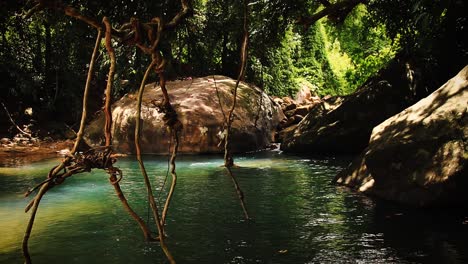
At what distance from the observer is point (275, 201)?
21.1 feet

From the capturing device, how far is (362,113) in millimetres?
10750

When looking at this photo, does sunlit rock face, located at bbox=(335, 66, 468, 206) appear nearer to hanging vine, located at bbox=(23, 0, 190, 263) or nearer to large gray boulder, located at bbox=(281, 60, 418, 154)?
large gray boulder, located at bbox=(281, 60, 418, 154)

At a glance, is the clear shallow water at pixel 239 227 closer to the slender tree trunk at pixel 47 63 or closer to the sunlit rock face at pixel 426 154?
the sunlit rock face at pixel 426 154

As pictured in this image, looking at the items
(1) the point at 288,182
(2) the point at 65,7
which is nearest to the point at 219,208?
(1) the point at 288,182

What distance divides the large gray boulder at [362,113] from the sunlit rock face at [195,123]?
163 cm

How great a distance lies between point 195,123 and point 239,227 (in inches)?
268

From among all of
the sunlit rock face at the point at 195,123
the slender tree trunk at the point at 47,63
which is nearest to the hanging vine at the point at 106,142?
the sunlit rock face at the point at 195,123

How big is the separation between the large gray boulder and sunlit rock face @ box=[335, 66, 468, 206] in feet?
12.9

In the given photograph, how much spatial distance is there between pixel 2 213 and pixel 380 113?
7.73 m

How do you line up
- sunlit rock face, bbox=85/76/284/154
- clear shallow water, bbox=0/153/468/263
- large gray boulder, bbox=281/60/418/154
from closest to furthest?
clear shallow water, bbox=0/153/468/263
large gray boulder, bbox=281/60/418/154
sunlit rock face, bbox=85/76/284/154

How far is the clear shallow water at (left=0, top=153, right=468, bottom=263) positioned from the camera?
426cm

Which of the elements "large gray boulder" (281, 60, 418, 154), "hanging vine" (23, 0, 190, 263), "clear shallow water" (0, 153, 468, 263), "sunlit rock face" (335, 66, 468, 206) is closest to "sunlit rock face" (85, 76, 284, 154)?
"large gray boulder" (281, 60, 418, 154)

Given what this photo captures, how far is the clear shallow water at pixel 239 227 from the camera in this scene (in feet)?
14.0

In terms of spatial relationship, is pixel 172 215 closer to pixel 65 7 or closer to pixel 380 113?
pixel 65 7
